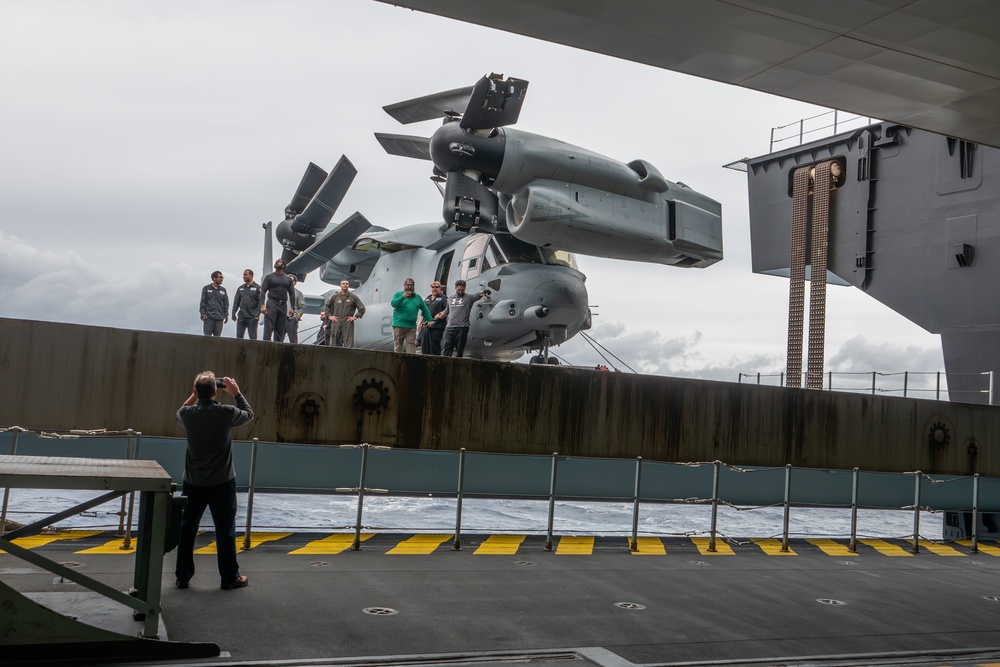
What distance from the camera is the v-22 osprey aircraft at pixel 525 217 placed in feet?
49.9

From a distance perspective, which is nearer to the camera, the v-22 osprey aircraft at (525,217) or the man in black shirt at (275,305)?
the man in black shirt at (275,305)

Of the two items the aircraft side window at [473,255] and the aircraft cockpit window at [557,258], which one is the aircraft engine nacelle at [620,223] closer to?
the aircraft cockpit window at [557,258]

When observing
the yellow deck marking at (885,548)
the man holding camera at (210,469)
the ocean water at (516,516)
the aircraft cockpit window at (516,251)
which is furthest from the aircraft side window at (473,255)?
the man holding camera at (210,469)

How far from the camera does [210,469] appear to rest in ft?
23.7

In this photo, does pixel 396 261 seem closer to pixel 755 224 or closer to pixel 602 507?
pixel 755 224

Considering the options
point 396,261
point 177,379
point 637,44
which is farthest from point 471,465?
point 396,261

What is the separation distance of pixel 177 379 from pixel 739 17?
331 inches

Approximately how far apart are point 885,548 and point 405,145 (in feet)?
44.6

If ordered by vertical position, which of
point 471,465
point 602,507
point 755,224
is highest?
point 755,224

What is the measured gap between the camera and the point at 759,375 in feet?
77.7

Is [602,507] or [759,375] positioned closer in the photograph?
[759,375]

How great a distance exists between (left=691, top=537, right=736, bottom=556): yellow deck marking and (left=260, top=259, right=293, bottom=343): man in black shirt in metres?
7.95

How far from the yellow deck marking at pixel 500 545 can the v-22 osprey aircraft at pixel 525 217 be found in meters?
5.94

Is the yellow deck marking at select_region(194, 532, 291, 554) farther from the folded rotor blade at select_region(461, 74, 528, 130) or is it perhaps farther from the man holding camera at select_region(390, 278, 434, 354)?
the folded rotor blade at select_region(461, 74, 528, 130)
